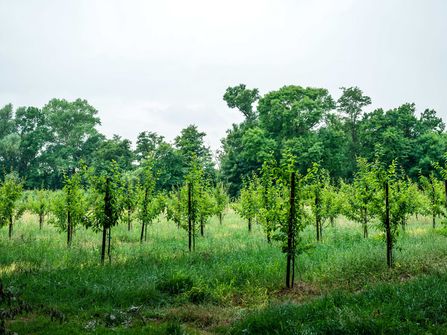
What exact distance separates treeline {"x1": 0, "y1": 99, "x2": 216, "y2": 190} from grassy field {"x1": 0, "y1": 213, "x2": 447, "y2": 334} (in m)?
40.8

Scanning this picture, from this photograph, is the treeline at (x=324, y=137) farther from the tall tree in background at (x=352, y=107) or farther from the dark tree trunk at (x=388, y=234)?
the dark tree trunk at (x=388, y=234)

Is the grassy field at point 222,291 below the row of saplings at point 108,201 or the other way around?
below

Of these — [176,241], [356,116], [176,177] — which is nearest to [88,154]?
[176,177]

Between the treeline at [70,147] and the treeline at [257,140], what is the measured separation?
0.17 meters

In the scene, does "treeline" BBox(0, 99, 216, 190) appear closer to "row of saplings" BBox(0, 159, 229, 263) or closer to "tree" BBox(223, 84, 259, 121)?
"tree" BBox(223, 84, 259, 121)


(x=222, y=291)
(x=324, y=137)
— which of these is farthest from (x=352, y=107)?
(x=222, y=291)

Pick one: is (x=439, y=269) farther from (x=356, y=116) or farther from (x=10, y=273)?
(x=356, y=116)

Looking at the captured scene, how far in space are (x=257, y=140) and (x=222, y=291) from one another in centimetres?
4363

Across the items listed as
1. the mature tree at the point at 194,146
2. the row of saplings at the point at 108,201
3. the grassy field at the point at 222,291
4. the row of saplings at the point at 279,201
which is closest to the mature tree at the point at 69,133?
the mature tree at the point at 194,146

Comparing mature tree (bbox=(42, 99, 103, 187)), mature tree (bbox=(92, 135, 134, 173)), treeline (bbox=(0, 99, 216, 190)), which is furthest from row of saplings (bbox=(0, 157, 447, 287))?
mature tree (bbox=(42, 99, 103, 187))

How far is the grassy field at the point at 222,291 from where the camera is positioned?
7.19 meters

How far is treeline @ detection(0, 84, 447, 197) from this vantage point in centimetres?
5322

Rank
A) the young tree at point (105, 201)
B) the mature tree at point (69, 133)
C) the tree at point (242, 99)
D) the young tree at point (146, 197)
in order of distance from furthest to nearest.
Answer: the mature tree at point (69, 133) → the tree at point (242, 99) → the young tree at point (146, 197) → the young tree at point (105, 201)

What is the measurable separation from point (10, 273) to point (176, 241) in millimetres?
9334
